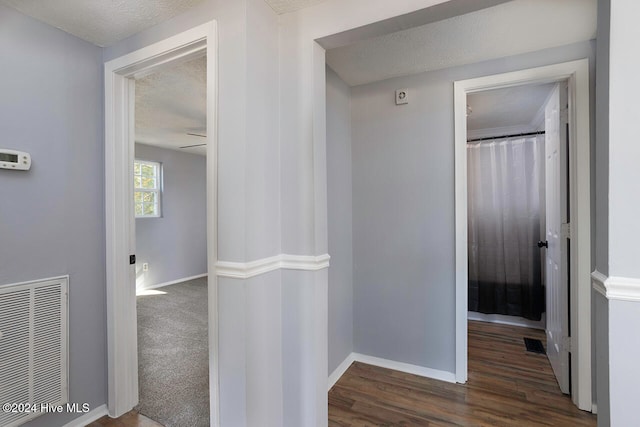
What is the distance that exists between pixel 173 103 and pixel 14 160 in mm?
1643

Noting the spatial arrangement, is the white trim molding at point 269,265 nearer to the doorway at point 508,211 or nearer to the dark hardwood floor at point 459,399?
the dark hardwood floor at point 459,399

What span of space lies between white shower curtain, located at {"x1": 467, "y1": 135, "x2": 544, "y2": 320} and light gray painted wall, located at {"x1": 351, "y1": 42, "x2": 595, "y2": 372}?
1481mm

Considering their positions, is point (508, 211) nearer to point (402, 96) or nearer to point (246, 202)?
point (402, 96)

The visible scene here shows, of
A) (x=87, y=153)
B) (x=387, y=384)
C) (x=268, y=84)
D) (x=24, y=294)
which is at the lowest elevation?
(x=387, y=384)

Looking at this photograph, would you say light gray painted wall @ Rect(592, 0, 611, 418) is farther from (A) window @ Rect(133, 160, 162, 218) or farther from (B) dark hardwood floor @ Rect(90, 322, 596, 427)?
(A) window @ Rect(133, 160, 162, 218)

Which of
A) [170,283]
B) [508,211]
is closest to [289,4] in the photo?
[508,211]

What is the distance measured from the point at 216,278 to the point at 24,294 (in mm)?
1012

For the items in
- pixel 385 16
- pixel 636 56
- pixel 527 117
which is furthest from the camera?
pixel 527 117

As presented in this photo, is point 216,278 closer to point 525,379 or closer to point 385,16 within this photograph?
point 385,16

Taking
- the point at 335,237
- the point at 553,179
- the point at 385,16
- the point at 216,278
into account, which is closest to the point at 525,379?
the point at 553,179

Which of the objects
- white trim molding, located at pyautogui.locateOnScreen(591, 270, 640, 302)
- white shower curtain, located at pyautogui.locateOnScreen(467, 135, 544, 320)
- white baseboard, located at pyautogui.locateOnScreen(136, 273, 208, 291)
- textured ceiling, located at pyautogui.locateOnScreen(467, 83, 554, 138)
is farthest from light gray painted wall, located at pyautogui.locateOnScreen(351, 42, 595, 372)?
white baseboard, located at pyautogui.locateOnScreen(136, 273, 208, 291)

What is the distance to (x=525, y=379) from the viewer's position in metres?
2.22

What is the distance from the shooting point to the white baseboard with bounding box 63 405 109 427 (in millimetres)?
1706

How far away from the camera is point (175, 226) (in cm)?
526
